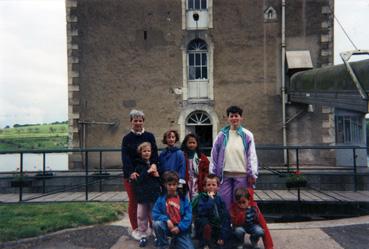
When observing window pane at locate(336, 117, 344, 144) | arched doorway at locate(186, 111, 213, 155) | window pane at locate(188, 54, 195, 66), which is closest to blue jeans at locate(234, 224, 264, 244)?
arched doorway at locate(186, 111, 213, 155)

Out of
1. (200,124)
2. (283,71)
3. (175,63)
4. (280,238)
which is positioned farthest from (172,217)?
(283,71)

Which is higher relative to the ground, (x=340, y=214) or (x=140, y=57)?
(x=140, y=57)

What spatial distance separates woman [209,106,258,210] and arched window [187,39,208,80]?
1074 cm

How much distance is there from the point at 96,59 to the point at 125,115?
2.45 meters

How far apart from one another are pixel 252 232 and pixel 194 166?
1.19 metres

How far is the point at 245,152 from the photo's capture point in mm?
5168

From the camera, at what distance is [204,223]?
15.7 feet

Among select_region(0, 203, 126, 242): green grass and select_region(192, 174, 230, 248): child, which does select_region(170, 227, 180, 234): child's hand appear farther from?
select_region(0, 203, 126, 242): green grass

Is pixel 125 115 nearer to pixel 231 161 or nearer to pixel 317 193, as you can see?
pixel 317 193

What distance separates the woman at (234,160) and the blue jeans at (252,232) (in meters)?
0.37

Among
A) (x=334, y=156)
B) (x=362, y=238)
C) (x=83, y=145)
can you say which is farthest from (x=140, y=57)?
(x=362, y=238)

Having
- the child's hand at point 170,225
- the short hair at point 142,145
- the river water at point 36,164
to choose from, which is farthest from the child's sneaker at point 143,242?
the river water at point 36,164

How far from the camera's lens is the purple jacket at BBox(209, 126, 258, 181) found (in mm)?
5113

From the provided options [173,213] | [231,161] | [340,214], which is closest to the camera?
[173,213]
